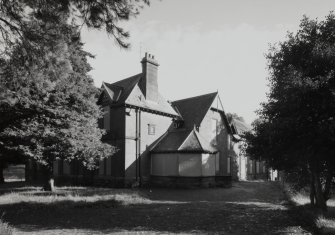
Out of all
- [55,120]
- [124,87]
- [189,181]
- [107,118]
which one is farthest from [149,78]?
[55,120]

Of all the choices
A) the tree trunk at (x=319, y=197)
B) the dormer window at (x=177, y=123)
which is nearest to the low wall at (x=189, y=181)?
the dormer window at (x=177, y=123)

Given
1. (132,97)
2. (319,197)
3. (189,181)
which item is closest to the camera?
(319,197)

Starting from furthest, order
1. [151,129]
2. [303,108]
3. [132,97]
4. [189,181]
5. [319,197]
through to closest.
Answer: [151,129] < [132,97] < [189,181] < [319,197] < [303,108]

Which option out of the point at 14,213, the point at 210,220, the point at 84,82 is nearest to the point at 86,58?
the point at 84,82

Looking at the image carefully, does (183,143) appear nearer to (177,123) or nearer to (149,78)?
(177,123)

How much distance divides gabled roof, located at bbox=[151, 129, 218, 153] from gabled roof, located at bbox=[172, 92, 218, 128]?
84.7 inches

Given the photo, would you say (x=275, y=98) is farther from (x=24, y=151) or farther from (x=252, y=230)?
(x=24, y=151)

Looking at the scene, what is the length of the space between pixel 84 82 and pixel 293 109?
51.7 ft

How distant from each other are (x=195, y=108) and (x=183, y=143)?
649 centimetres

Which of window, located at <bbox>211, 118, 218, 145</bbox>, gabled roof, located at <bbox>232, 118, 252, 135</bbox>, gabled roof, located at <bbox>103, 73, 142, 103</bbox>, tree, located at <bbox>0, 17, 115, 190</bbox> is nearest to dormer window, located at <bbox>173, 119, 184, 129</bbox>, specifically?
window, located at <bbox>211, 118, 218, 145</bbox>

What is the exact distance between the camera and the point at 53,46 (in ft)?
27.6

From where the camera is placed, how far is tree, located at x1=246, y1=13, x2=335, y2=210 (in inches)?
539

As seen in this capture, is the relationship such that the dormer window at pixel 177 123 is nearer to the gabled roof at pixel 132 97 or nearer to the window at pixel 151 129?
the gabled roof at pixel 132 97

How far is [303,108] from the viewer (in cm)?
1419
